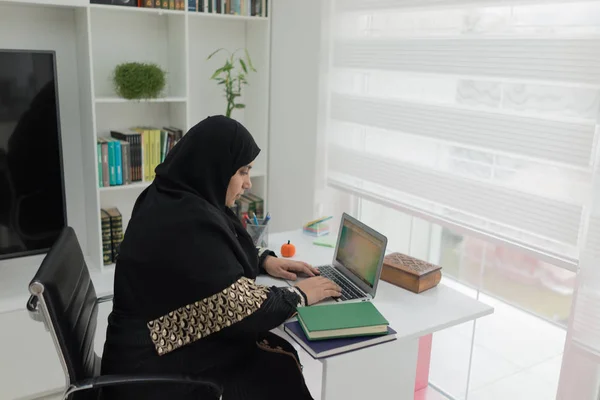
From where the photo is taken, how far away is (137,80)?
2914mm

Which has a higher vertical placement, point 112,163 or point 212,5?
point 212,5

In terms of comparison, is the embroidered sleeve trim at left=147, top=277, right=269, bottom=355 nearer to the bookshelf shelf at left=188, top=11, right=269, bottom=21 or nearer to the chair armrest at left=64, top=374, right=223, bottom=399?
the chair armrest at left=64, top=374, right=223, bottom=399

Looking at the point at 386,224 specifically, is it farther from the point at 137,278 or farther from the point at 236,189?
the point at 137,278

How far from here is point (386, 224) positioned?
122 inches

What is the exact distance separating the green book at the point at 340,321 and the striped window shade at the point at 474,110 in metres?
0.88

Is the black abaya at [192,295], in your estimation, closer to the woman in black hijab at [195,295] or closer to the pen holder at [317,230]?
the woman in black hijab at [195,295]

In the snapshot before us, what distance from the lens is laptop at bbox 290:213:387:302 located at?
1.86 meters

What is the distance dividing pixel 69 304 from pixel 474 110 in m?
1.71

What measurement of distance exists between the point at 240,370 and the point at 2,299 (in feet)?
4.94

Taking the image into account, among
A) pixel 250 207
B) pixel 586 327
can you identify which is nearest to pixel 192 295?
pixel 586 327

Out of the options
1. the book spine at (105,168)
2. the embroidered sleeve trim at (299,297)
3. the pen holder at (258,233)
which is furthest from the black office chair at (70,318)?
the book spine at (105,168)

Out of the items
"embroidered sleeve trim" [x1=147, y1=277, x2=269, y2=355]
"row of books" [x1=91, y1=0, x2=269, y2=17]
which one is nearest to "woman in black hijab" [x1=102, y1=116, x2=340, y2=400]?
"embroidered sleeve trim" [x1=147, y1=277, x2=269, y2=355]

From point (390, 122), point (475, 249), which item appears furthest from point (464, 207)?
point (390, 122)

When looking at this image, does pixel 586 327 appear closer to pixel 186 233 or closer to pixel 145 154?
pixel 186 233
